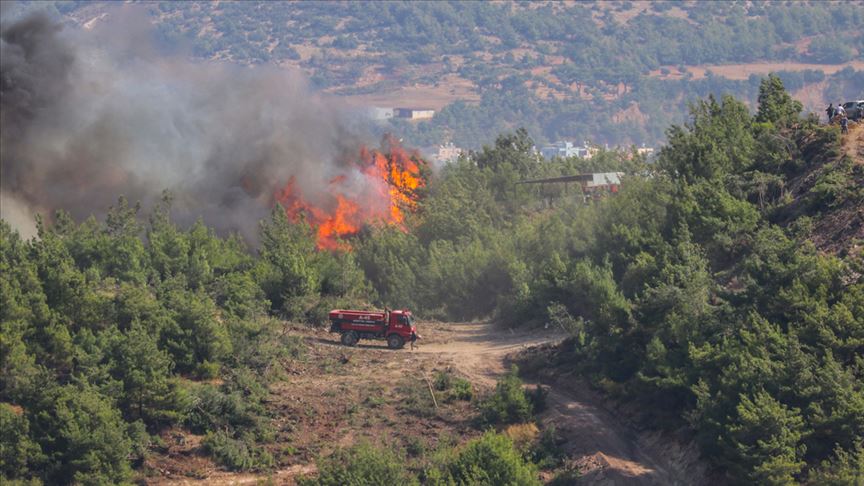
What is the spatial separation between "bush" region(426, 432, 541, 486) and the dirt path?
13.5 feet

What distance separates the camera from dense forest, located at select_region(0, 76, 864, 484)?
46.9m

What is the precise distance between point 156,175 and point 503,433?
4667 cm

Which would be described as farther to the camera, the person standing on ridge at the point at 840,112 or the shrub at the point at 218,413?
the person standing on ridge at the point at 840,112

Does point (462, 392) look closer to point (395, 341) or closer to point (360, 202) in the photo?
point (395, 341)

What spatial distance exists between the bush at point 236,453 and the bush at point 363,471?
5751mm

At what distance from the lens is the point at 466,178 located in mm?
108125

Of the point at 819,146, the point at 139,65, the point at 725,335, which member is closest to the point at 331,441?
the point at 725,335

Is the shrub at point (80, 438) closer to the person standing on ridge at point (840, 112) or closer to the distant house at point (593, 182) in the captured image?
the person standing on ridge at point (840, 112)

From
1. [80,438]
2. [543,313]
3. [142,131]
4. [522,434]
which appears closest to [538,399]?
[522,434]

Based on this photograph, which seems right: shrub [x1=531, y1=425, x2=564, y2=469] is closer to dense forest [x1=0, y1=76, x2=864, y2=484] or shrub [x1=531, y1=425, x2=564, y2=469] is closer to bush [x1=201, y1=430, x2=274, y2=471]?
dense forest [x1=0, y1=76, x2=864, y2=484]

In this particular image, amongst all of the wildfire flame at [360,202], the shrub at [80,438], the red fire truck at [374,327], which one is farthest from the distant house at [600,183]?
the shrub at [80,438]

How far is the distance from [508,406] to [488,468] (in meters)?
9.31

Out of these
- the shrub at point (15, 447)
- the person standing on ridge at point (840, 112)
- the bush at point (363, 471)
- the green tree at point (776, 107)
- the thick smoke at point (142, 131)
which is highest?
the person standing on ridge at point (840, 112)

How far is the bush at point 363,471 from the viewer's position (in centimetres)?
4600
